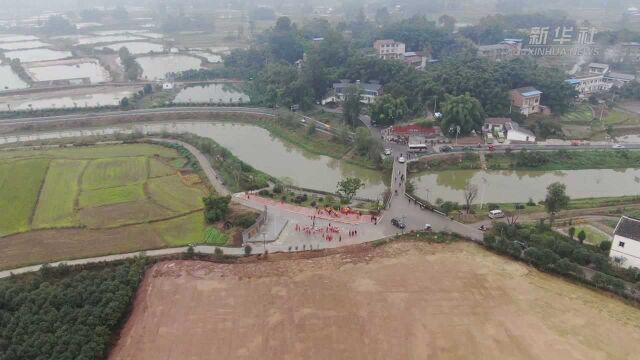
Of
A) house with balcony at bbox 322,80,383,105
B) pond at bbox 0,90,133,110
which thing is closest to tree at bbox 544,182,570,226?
house with balcony at bbox 322,80,383,105

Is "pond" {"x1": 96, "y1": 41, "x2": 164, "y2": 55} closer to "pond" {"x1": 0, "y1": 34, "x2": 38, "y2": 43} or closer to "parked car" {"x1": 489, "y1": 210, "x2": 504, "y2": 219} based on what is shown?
"pond" {"x1": 0, "y1": 34, "x2": 38, "y2": 43}

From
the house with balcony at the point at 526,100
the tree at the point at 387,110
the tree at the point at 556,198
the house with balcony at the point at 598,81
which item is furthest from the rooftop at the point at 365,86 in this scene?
the tree at the point at 556,198

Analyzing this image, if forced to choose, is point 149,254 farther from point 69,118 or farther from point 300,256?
point 69,118

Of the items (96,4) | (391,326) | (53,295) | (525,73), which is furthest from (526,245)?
(96,4)

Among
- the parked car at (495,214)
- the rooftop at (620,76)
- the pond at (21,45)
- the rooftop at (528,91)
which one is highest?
the rooftop at (620,76)

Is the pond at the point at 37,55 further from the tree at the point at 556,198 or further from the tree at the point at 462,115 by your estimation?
the tree at the point at 556,198

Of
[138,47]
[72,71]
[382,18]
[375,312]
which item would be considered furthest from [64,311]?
[382,18]

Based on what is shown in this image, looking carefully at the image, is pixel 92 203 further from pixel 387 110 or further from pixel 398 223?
pixel 387 110
